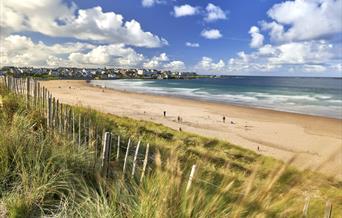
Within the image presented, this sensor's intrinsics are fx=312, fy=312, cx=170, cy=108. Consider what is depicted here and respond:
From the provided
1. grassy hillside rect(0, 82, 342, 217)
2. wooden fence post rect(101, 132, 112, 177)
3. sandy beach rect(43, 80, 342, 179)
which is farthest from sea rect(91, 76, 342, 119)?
grassy hillside rect(0, 82, 342, 217)

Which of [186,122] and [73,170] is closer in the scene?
[73,170]

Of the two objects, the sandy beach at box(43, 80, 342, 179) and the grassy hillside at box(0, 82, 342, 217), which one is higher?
the grassy hillside at box(0, 82, 342, 217)

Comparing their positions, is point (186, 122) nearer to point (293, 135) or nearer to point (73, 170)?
point (293, 135)

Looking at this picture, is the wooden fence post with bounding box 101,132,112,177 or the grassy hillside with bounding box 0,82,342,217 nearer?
the grassy hillside with bounding box 0,82,342,217

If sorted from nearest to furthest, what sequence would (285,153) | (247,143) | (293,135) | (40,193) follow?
(40,193)
(285,153)
(247,143)
(293,135)

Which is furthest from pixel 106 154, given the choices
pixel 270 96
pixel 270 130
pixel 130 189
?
pixel 270 96

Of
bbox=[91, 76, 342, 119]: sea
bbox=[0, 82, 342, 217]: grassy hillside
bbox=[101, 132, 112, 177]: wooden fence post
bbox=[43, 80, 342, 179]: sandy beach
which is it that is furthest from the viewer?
bbox=[91, 76, 342, 119]: sea

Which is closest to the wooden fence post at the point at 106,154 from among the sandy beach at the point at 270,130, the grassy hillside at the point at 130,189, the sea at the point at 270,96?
the grassy hillside at the point at 130,189

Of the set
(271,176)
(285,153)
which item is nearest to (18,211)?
(271,176)

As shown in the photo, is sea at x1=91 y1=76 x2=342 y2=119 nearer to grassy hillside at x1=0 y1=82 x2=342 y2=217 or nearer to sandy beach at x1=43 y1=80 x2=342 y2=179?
sandy beach at x1=43 y1=80 x2=342 y2=179

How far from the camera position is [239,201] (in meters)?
2.24

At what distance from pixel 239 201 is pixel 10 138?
124 inches

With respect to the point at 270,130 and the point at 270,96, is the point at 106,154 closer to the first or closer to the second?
the point at 270,130

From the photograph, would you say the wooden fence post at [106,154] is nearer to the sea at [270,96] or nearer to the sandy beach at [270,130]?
the sandy beach at [270,130]
